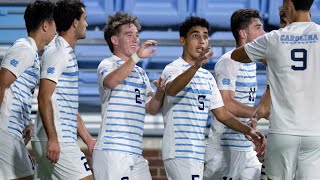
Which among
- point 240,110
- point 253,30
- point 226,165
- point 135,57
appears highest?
point 253,30

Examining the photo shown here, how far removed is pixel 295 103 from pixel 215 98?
1327 millimetres

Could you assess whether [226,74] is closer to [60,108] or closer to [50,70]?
[60,108]

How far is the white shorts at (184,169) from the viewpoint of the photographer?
701cm

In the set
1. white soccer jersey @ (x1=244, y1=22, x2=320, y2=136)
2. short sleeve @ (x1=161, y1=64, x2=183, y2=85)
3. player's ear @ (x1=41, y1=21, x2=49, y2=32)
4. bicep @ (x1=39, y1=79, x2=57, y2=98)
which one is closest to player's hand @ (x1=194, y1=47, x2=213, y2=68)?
short sleeve @ (x1=161, y1=64, x2=183, y2=85)

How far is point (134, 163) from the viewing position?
Result: 6.91m

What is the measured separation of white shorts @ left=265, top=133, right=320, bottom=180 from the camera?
6031 mm

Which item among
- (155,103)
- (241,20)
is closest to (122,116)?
(155,103)

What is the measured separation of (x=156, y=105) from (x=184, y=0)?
2284 mm

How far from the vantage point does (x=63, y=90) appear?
6.77 metres

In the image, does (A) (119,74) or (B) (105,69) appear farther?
(B) (105,69)

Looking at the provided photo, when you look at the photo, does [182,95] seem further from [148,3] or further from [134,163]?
[148,3]

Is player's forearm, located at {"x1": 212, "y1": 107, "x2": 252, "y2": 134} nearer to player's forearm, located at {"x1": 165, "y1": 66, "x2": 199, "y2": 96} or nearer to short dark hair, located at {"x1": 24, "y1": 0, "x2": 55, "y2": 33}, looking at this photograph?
player's forearm, located at {"x1": 165, "y1": 66, "x2": 199, "y2": 96}

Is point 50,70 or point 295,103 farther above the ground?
point 50,70

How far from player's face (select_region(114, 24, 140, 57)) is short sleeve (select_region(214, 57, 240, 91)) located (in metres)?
0.86
